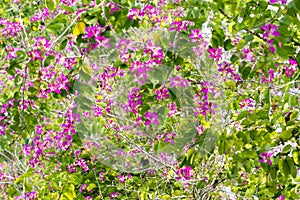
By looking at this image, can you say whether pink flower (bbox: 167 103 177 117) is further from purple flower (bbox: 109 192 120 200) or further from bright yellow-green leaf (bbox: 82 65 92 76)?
purple flower (bbox: 109 192 120 200)

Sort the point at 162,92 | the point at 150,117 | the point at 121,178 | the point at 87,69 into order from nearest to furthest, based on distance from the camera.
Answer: the point at 87,69
the point at 162,92
the point at 150,117
the point at 121,178

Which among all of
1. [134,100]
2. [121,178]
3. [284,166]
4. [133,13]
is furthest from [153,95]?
[121,178]

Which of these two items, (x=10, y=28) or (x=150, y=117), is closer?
(x=150, y=117)

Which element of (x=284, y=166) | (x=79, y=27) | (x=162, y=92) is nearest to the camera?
(x=284, y=166)

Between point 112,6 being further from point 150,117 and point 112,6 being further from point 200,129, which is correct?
point 200,129

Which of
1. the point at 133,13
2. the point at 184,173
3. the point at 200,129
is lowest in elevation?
the point at 184,173

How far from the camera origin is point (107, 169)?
10.0ft

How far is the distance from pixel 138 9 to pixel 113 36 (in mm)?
174

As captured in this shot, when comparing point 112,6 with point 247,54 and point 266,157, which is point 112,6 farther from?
point 266,157

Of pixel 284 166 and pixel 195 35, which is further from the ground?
pixel 195 35

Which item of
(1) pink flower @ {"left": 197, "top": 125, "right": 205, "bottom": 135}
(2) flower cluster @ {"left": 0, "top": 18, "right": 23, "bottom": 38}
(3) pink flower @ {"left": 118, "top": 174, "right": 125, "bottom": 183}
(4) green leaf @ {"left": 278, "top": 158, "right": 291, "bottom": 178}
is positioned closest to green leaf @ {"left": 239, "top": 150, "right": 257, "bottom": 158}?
(4) green leaf @ {"left": 278, "top": 158, "right": 291, "bottom": 178}

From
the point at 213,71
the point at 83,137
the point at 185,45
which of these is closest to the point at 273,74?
the point at 213,71

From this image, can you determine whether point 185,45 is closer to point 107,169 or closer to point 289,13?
point 289,13

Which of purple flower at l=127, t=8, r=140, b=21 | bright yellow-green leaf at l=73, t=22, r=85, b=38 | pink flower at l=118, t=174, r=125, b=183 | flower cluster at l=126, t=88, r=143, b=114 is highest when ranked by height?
purple flower at l=127, t=8, r=140, b=21
